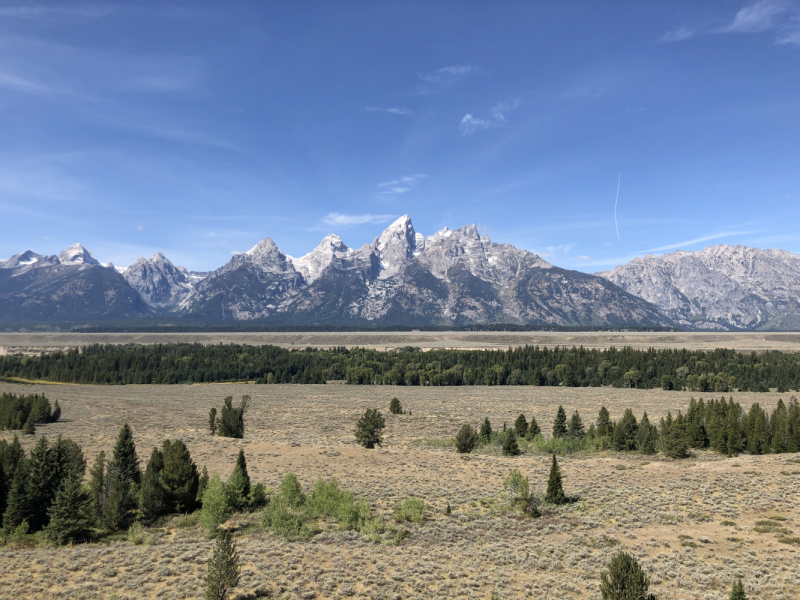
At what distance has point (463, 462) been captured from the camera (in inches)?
1861

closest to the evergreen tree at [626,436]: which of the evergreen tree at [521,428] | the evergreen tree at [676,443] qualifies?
the evergreen tree at [676,443]

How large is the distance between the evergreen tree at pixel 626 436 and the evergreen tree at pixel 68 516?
5133 cm

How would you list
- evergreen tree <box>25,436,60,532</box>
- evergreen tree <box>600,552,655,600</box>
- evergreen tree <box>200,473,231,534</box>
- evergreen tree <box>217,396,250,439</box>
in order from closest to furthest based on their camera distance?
evergreen tree <box>600,552,655,600</box> → evergreen tree <box>200,473,231,534</box> → evergreen tree <box>25,436,60,532</box> → evergreen tree <box>217,396,250,439</box>

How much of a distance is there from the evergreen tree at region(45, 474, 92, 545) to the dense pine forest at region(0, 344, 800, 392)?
113 metres

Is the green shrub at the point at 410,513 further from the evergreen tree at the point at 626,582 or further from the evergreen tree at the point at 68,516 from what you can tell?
the evergreen tree at the point at 68,516

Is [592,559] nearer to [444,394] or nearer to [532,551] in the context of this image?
[532,551]

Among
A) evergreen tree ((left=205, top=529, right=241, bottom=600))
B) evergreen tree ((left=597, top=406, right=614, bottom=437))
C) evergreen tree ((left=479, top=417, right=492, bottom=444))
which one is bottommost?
evergreen tree ((left=479, top=417, right=492, bottom=444))

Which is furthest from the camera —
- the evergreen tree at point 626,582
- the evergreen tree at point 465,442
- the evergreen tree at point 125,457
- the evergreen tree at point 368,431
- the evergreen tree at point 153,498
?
the evergreen tree at point 368,431

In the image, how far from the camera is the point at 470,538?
27.5 metres

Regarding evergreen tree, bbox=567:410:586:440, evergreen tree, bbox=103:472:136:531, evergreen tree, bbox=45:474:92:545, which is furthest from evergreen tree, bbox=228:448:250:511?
evergreen tree, bbox=567:410:586:440

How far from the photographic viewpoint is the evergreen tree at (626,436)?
53.5m

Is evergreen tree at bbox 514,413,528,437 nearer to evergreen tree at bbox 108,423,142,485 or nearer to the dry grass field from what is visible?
the dry grass field

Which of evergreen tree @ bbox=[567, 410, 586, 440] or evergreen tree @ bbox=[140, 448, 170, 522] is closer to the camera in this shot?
evergreen tree @ bbox=[140, 448, 170, 522]

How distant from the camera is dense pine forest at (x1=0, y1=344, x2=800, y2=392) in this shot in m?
130
